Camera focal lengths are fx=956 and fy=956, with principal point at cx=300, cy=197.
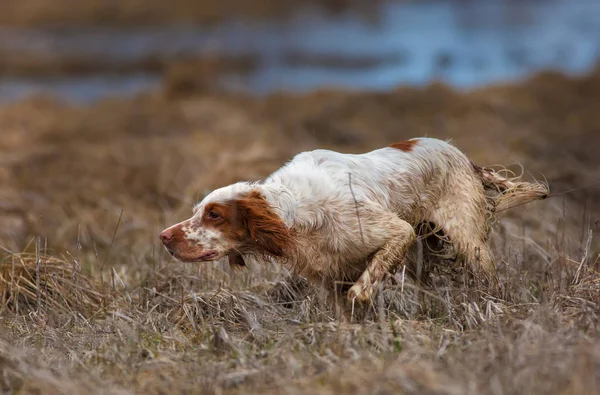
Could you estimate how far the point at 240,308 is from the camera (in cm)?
418

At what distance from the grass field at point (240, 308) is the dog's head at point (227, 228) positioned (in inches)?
12.9

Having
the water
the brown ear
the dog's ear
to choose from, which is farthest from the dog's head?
the water

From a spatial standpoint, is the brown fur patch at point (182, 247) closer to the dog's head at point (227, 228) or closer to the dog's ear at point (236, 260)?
the dog's head at point (227, 228)

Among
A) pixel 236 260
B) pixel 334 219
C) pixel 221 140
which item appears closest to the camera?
pixel 334 219

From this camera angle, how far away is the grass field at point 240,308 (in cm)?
317

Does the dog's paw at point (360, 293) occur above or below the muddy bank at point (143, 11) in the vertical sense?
above

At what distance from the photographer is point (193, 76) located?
15.1m

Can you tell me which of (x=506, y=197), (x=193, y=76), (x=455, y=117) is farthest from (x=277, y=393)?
(x=193, y=76)

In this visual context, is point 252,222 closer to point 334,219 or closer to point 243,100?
point 334,219

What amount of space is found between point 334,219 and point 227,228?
449mm

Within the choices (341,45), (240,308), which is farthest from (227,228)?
(341,45)

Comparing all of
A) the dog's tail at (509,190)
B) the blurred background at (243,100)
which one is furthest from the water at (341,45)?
the dog's tail at (509,190)

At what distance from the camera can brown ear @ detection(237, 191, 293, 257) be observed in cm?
392

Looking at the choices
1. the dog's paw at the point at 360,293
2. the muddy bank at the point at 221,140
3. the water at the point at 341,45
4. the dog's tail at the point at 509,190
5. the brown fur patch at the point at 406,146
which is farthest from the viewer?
the water at the point at 341,45
